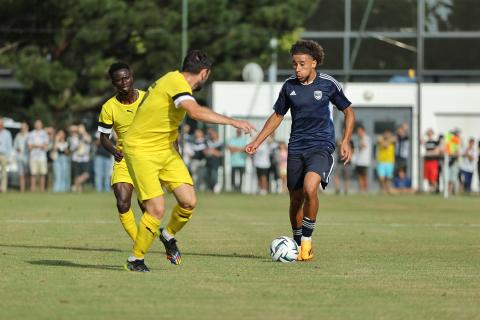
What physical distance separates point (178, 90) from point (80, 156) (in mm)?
25943

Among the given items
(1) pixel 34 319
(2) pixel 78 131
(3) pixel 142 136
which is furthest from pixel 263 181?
(1) pixel 34 319

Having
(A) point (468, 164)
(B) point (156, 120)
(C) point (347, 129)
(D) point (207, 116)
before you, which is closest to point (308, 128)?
(C) point (347, 129)

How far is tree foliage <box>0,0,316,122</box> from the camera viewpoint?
43.5 metres

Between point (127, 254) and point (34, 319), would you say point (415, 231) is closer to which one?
point (127, 254)

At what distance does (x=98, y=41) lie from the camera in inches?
1731

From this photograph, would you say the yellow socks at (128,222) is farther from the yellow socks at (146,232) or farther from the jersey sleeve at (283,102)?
the yellow socks at (146,232)

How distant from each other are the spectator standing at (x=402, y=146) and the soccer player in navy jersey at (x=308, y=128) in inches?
1002

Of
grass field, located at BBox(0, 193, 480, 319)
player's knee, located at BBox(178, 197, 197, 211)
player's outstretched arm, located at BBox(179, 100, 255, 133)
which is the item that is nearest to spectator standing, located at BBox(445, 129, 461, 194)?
grass field, located at BBox(0, 193, 480, 319)

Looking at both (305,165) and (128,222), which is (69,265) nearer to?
(128,222)

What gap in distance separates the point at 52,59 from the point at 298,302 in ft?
119

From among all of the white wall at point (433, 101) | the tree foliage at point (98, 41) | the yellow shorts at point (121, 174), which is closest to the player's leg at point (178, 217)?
the yellow shorts at point (121, 174)

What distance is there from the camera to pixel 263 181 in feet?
125

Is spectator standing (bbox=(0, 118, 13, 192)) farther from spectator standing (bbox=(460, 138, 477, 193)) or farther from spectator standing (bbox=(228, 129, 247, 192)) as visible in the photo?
spectator standing (bbox=(460, 138, 477, 193))

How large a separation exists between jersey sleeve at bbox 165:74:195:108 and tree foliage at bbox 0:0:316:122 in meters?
31.1
